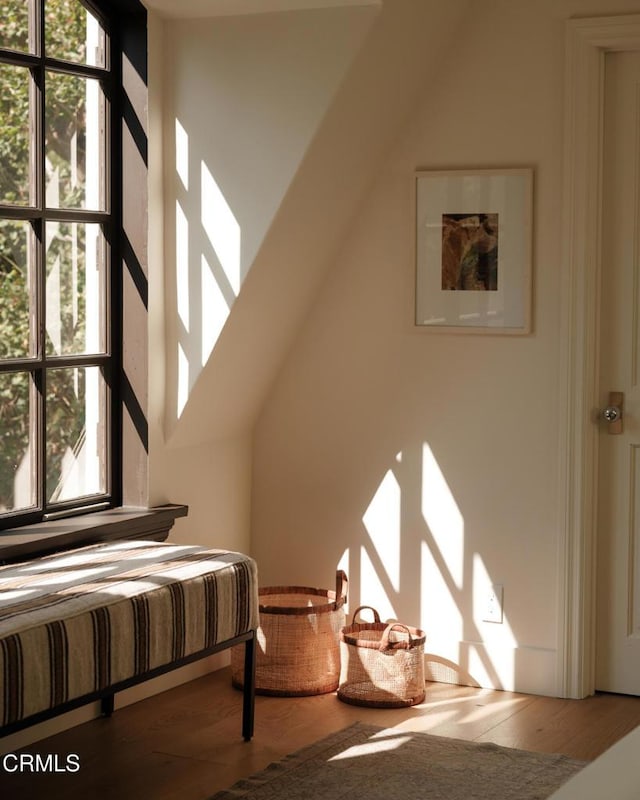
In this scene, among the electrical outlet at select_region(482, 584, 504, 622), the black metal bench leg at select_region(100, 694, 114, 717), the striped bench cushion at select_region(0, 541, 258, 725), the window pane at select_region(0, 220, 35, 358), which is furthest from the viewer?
the electrical outlet at select_region(482, 584, 504, 622)

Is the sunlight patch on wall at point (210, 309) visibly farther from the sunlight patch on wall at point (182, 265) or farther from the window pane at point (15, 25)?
the window pane at point (15, 25)

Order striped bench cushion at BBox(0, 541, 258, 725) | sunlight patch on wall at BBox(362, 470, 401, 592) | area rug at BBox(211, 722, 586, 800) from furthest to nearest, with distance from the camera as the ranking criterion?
sunlight patch on wall at BBox(362, 470, 401, 592) → area rug at BBox(211, 722, 586, 800) → striped bench cushion at BBox(0, 541, 258, 725)

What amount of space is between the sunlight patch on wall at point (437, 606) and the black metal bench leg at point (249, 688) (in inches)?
35.1

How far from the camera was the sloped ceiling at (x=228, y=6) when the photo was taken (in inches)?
139

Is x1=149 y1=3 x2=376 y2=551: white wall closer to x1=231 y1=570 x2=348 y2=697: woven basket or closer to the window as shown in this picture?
the window

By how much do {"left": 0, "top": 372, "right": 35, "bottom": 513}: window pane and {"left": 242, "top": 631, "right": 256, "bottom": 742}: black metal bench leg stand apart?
2.60ft

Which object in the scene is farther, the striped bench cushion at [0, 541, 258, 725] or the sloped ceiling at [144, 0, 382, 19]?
the sloped ceiling at [144, 0, 382, 19]

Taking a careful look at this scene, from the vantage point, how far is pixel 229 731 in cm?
363

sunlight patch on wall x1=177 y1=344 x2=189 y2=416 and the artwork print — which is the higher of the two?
the artwork print

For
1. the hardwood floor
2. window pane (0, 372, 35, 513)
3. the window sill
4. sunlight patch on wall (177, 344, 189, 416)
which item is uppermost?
sunlight patch on wall (177, 344, 189, 416)

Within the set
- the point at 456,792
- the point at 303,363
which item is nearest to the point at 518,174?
the point at 303,363

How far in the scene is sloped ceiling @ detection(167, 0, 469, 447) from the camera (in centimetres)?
368

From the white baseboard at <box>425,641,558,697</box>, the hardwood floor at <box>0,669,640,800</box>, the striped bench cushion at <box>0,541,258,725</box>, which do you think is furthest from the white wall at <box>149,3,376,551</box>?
the white baseboard at <box>425,641,558,697</box>
